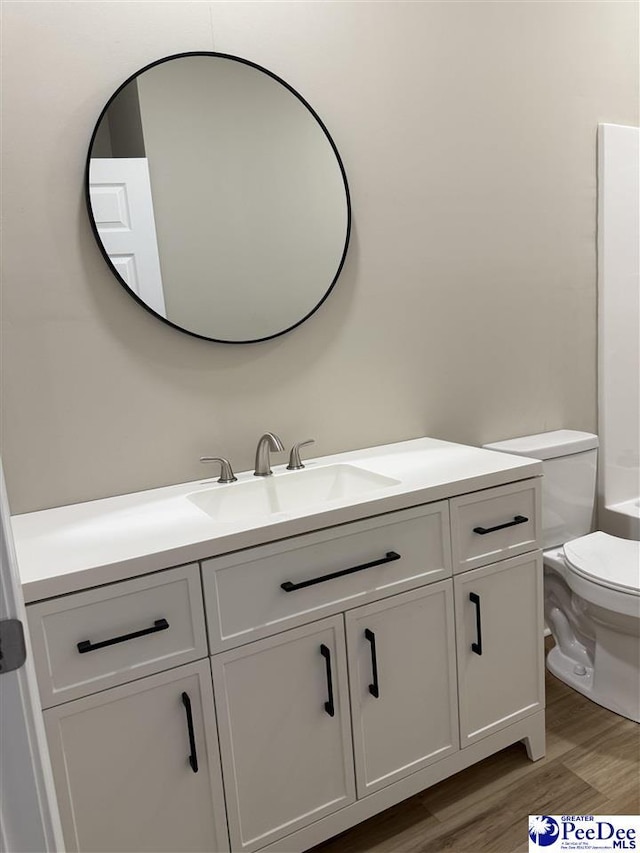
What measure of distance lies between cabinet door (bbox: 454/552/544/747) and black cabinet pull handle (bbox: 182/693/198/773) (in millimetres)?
690

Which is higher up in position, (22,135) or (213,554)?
(22,135)

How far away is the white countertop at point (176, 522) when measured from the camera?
1.23 metres

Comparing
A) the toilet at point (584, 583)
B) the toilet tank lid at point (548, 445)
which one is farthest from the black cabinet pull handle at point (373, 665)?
the toilet tank lid at point (548, 445)

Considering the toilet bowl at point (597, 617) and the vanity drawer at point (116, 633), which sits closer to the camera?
the vanity drawer at point (116, 633)

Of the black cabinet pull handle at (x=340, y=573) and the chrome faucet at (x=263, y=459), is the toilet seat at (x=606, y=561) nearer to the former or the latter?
the black cabinet pull handle at (x=340, y=573)

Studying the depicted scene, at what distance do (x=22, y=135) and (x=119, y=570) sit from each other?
40.4 inches

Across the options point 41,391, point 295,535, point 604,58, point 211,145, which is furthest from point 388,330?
point 604,58

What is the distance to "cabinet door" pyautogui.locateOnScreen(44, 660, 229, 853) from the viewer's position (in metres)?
1.23

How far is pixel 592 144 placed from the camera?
2.43 meters

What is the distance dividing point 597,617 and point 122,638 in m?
1.42

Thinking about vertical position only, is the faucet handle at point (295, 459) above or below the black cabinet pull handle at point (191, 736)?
above

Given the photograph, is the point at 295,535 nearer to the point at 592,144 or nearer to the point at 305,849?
the point at 305,849

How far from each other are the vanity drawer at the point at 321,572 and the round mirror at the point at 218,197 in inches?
25.8

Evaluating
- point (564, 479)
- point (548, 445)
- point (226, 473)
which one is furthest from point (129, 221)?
point (564, 479)
